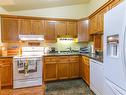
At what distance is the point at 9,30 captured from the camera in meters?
4.32

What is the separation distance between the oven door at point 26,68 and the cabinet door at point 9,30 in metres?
0.93

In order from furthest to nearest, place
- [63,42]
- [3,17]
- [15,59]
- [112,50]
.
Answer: [63,42] → [3,17] → [15,59] → [112,50]

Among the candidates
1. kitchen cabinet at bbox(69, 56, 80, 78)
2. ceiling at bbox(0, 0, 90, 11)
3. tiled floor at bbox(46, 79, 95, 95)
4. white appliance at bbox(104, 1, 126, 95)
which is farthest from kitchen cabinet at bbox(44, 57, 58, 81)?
white appliance at bbox(104, 1, 126, 95)

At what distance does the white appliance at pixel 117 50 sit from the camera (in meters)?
1.32

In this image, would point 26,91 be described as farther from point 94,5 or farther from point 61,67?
point 94,5

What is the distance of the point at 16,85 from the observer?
3.85 m

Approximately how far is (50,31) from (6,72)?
1991 mm

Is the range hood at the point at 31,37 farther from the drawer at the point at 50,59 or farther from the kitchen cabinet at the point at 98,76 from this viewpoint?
the kitchen cabinet at the point at 98,76

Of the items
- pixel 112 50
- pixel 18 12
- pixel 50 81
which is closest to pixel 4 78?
pixel 50 81

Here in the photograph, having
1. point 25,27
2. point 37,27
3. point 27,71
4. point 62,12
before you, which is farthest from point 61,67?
point 62,12

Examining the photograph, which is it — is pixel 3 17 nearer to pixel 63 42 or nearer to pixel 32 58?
pixel 32 58

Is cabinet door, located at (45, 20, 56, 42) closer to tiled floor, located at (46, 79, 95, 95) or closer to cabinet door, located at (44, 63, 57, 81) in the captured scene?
cabinet door, located at (44, 63, 57, 81)

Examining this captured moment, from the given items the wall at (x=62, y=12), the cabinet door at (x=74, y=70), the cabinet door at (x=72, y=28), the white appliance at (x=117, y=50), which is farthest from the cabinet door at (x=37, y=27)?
the white appliance at (x=117, y=50)

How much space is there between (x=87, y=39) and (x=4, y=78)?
301 centimetres
